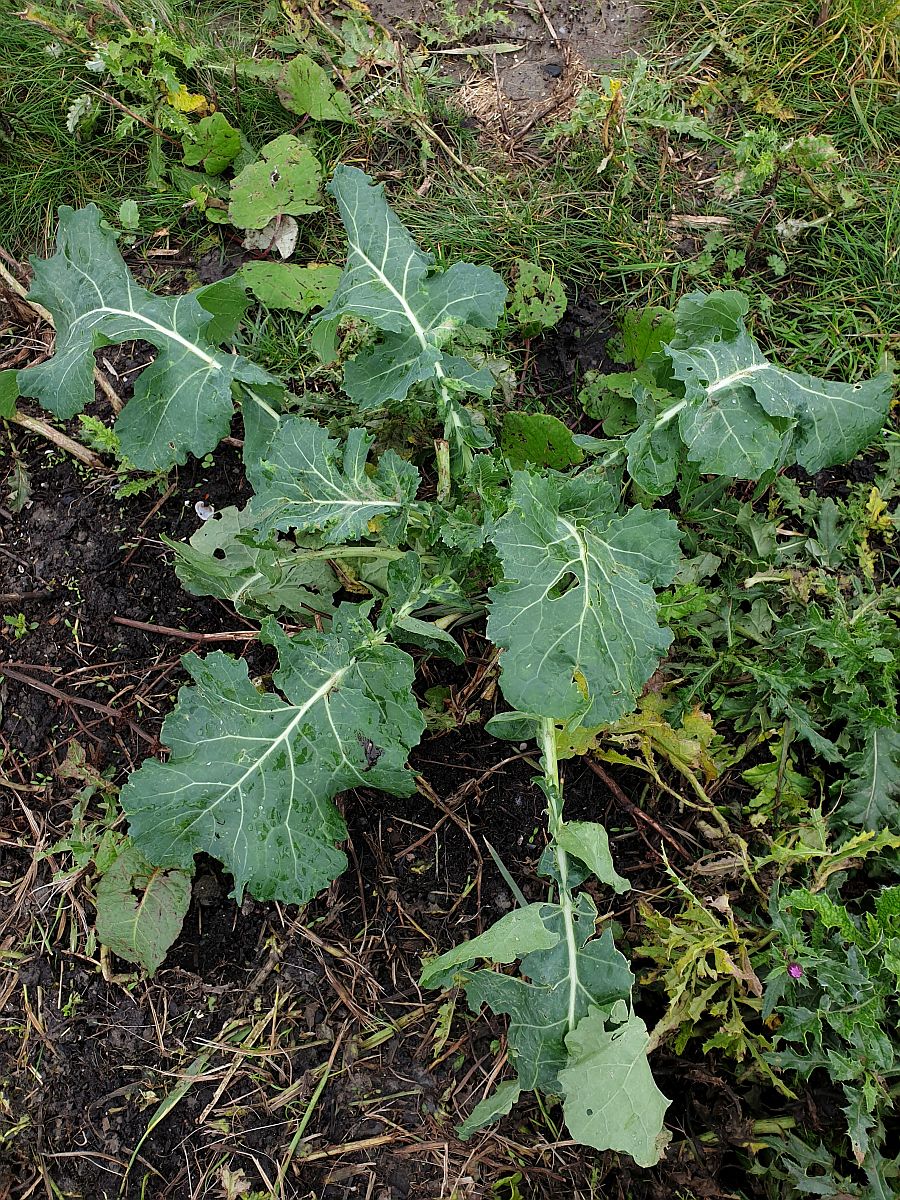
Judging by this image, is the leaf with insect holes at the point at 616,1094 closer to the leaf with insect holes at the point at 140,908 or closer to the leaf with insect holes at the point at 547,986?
the leaf with insect holes at the point at 547,986

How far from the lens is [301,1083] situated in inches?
92.9

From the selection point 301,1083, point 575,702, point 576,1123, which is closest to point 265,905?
point 301,1083

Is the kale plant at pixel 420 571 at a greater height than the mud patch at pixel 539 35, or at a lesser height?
lesser

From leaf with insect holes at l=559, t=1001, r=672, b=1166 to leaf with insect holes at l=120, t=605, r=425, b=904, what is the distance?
0.74m

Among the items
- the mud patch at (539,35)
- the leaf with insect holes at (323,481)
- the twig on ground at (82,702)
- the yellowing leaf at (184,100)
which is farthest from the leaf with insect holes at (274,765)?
the mud patch at (539,35)

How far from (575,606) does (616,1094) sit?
1.12m

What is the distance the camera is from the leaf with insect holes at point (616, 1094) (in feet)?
6.34

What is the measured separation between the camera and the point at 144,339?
2.44 m

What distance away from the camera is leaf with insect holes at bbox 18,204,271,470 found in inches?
94.0

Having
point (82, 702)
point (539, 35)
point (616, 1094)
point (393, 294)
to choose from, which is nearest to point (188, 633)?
point (82, 702)

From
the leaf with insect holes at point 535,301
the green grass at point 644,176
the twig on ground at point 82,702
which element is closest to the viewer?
the twig on ground at point 82,702

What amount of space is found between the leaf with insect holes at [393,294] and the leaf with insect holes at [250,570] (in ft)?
1.69

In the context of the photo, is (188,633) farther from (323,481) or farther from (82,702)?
(323,481)

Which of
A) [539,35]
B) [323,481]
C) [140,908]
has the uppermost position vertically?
[539,35]
